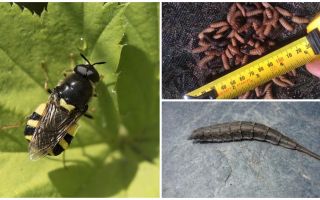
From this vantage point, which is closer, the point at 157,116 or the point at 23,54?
the point at 23,54

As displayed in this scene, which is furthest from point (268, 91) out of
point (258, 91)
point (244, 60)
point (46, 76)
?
point (46, 76)

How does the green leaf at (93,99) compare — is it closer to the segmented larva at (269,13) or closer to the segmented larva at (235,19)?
the segmented larva at (235,19)

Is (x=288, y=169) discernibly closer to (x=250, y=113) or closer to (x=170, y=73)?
(x=250, y=113)

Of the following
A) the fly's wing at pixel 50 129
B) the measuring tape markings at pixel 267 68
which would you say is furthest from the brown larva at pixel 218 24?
the fly's wing at pixel 50 129

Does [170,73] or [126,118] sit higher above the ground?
[170,73]

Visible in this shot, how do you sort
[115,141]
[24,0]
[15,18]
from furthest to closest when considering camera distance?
1. [115,141]
2. [24,0]
3. [15,18]

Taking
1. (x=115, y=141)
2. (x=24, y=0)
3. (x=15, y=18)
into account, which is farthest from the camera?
(x=115, y=141)

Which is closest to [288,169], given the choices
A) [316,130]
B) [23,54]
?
[316,130]

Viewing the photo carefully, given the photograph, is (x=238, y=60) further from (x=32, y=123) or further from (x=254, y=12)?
(x=32, y=123)
